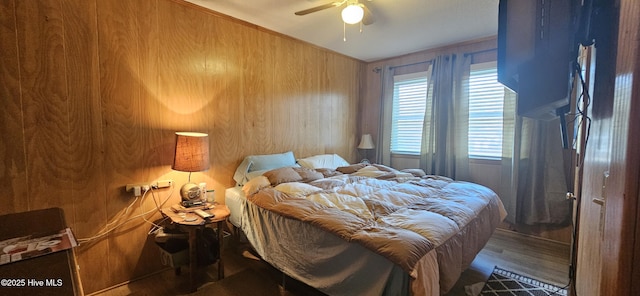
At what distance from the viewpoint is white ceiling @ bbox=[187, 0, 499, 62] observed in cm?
262

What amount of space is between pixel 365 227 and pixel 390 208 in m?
0.39

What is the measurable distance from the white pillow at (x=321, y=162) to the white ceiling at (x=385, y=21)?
5.44 feet

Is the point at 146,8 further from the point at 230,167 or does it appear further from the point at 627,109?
the point at 627,109

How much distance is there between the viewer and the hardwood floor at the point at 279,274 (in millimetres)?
2145

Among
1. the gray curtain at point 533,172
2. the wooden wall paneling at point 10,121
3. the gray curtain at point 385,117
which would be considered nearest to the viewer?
the wooden wall paneling at point 10,121

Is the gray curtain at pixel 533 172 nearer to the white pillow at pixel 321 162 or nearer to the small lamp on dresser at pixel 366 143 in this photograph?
the small lamp on dresser at pixel 366 143

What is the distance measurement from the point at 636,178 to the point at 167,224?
288cm

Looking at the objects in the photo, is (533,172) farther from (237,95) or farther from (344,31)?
(237,95)

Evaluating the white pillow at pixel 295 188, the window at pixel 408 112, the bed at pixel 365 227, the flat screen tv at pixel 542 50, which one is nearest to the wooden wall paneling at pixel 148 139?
the bed at pixel 365 227

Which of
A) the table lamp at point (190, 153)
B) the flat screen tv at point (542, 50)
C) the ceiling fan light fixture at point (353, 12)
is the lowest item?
the table lamp at point (190, 153)

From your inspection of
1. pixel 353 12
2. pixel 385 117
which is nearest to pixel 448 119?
pixel 385 117

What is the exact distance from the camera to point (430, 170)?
3930 millimetres

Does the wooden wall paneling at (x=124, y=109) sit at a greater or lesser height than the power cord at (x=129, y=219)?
greater

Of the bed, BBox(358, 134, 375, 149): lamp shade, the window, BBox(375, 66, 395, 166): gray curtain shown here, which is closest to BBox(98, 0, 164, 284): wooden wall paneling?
the bed
